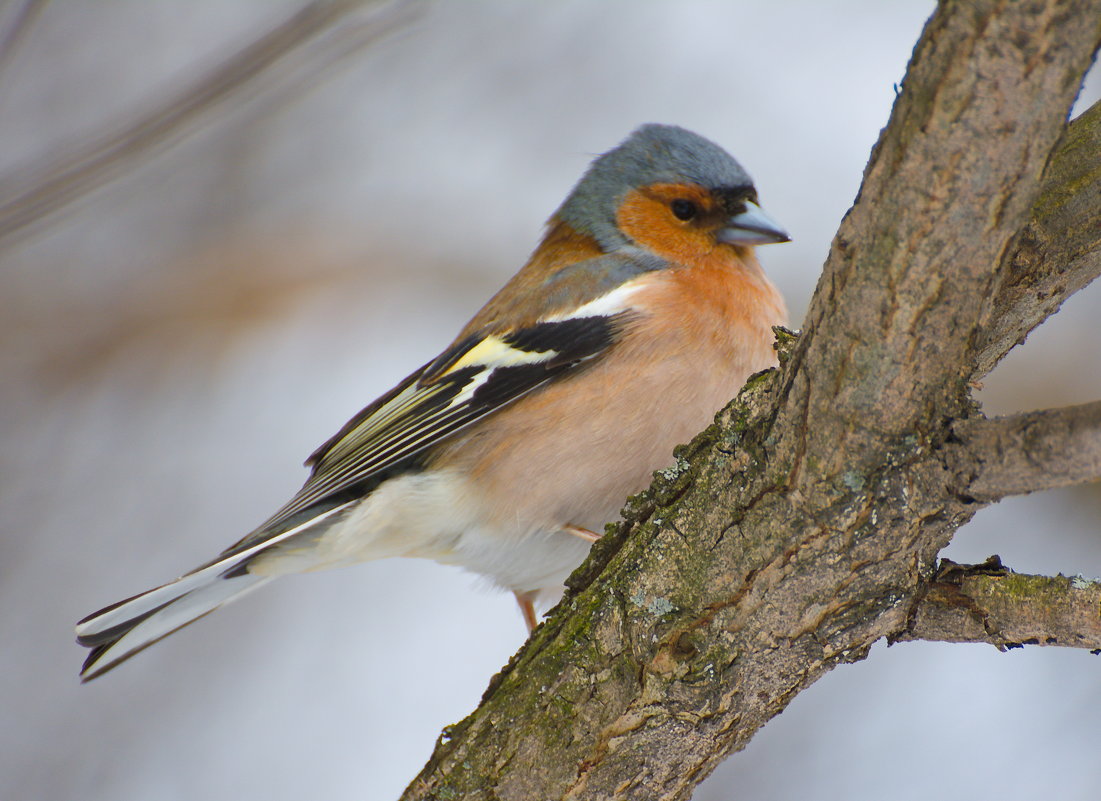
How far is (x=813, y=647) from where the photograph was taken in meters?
2.11

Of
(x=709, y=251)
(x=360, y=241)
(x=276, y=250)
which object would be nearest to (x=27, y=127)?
(x=276, y=250)

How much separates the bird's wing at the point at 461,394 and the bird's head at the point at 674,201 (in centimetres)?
49

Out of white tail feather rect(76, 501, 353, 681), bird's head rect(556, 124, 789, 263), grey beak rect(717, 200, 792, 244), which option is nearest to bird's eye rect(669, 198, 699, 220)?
bird's head rect(556, 124, 789, 263)

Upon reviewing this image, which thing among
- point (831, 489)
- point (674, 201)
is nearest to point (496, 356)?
point (674, 201)

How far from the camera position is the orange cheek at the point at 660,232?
3730 millimetres

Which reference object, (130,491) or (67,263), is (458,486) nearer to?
(130,491)

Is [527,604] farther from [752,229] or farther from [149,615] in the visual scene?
[752,229]

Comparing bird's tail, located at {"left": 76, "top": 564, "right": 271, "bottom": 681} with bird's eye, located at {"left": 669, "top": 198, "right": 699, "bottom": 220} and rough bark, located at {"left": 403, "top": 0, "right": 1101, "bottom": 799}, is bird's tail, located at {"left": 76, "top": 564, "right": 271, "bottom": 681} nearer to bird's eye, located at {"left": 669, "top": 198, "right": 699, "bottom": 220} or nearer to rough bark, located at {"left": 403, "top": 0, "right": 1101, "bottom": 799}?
rough bark, located at {"left": 403, "top": 0, "right": 1101, "bottom": 799}

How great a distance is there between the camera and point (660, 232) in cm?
382

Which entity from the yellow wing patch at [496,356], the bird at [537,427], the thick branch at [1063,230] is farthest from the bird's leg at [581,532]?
the thick branch at [1063,230]

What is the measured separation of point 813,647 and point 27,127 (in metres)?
5.19

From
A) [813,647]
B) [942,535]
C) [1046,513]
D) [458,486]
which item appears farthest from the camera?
[1046,513]

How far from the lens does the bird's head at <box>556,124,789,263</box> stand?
3736mm

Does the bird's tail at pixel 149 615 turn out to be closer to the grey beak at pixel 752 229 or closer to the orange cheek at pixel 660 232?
the orange cheek at pixel 660 232
